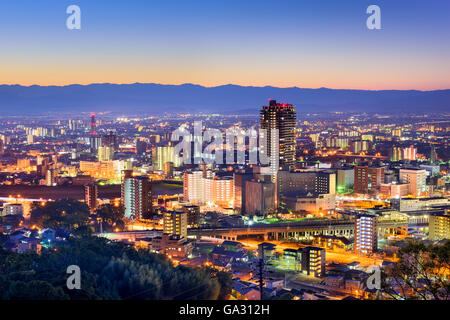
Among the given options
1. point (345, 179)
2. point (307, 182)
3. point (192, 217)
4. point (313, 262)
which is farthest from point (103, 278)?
point (345, 179)

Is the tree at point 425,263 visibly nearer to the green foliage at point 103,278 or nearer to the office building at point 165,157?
the green foliage at point 103,278

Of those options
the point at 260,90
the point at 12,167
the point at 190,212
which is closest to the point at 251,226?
the point at 190,212

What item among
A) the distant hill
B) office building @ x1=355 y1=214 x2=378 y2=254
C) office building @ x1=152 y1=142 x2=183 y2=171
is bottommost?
office building @ x1=355 y1=214 x2=378 y2=254

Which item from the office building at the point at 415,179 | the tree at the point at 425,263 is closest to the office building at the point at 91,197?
the office building at the point at 415,179

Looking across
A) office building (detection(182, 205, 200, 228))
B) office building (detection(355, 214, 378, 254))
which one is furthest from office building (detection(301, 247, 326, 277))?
office building (detection(182, 205, 200, 228))

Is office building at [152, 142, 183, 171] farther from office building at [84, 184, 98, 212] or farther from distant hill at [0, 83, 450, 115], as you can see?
office building at [84, 184, 98, 212]
